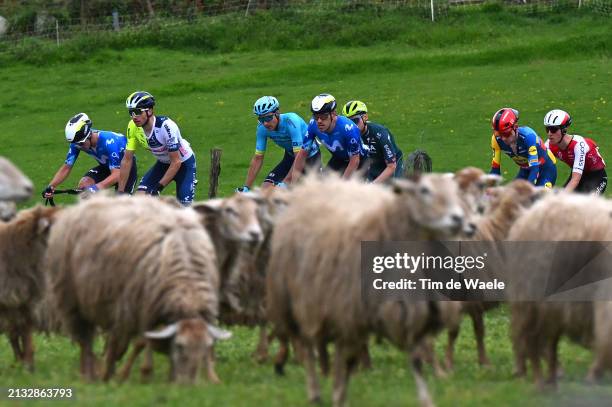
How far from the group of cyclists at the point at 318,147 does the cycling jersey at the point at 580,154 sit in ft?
0.04

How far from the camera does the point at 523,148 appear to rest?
16.2 meters

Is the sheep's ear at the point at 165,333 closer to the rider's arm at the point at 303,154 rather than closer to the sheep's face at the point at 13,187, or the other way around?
the sheep's face at the point at 13,187

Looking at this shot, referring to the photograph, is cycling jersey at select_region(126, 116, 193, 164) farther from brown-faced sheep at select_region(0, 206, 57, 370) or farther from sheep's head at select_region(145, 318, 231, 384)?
sheep's head at select_region(145, 318, 231, 384)

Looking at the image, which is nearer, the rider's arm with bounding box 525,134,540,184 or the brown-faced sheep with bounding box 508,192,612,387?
the brown-faced sheep with bounding box 508,192,612,387

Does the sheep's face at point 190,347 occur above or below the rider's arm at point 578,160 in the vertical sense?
below

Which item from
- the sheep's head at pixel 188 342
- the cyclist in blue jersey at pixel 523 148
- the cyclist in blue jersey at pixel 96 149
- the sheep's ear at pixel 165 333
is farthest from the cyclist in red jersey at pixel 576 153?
the sheep's ear at pixel 165 333

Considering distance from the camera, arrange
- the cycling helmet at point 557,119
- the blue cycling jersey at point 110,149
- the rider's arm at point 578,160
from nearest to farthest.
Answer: the cycling helmet at point 557,119, the rider's arm at point 578,160, the blue cycling jersey at point 110,149

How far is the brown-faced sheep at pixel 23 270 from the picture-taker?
40.3 feet

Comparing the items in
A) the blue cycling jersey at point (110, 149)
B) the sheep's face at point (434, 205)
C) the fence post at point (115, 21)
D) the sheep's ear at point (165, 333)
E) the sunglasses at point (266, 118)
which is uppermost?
the sheep's face at point (434, 205)

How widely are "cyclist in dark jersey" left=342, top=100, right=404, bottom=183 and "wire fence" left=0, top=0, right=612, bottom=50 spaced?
2805cm

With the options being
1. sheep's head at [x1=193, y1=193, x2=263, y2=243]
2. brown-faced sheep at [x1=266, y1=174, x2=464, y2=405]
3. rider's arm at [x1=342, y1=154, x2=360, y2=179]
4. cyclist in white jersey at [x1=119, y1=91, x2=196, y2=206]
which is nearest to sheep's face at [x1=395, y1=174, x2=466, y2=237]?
brown-faced sheep at [x1=266, y1=174, x2=464, y2=405]

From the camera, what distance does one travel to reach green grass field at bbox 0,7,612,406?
Result: 33438mm

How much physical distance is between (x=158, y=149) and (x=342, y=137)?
2.60 m

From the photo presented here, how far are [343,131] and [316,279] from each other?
639 centimetres
